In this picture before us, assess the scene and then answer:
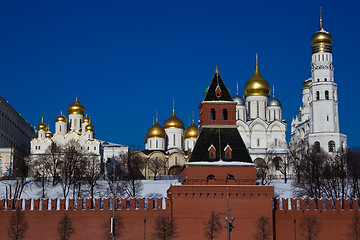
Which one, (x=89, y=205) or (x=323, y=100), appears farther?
(x=323, y=100)

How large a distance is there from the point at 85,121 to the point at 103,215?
54822mm

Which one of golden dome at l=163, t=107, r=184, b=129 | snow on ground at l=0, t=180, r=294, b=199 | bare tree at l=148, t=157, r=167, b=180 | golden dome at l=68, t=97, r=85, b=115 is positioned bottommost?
snow on ground at l=0, t=180, r=294, b=199

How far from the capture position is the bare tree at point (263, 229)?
4178 centimetres

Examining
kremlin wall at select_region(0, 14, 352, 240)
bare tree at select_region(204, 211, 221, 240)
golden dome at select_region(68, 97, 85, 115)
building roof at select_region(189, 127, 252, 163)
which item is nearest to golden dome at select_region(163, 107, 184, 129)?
golden dome at select_region(68, 97, 85, 115)

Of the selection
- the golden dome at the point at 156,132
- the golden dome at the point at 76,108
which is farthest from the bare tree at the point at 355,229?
the golden dome at the point at 76,108

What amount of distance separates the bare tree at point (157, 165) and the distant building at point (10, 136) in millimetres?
17754

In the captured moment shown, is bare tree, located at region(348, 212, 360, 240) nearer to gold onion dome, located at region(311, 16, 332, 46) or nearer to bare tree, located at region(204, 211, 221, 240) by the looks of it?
bare tree, located at region(204, 211, 221, 240)

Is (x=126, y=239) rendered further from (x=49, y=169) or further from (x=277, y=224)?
(x=49, y=169)

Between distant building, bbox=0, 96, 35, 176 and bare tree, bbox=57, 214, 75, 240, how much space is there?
39.4m

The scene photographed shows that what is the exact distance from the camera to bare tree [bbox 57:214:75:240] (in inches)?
1704

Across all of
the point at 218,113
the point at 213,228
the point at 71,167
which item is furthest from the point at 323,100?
the point at 213,228

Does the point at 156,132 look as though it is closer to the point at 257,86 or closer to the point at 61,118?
the point at 61,118

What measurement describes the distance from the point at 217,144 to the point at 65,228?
1159 cm

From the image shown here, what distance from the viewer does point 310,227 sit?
43781 millimetres
